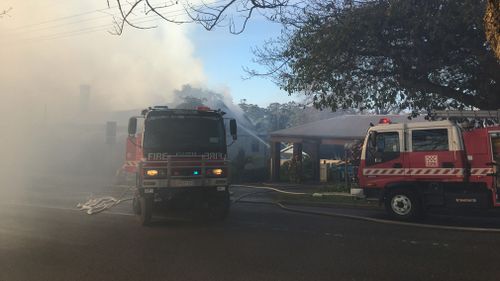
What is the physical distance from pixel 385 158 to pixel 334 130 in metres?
16.1

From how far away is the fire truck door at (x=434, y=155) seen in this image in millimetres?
10344

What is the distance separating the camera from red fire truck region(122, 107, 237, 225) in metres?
9.73

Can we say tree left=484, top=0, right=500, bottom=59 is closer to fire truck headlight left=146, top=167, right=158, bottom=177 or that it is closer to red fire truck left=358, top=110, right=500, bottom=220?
red fire truck left=358, top=110, right=500, bottom=220

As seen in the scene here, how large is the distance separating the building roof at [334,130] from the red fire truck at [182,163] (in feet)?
51.2

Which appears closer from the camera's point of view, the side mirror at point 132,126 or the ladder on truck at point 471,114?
the side mirror at point 132,126

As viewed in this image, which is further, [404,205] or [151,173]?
[404,205]

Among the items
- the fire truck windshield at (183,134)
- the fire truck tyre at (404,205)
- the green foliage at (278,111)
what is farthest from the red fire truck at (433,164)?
the green foliage at (278,111)

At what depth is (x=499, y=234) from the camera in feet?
28.9

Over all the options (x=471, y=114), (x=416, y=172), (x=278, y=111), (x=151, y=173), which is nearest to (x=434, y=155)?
(x=416, y=172)

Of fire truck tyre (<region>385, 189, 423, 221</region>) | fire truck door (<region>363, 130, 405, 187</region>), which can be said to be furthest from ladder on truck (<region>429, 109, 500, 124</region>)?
fire truck tyre (<region>385, 189, 423, 221</region>)

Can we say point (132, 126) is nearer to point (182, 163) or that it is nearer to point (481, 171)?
point (182, 163)

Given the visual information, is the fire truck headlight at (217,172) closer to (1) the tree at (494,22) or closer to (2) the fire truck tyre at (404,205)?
(2) the fire truck tyre at (404,205)

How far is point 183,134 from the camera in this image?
10.4 metres

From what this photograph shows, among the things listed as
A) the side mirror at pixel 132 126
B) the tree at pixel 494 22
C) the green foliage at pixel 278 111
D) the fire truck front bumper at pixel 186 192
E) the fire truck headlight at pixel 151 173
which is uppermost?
the green foliage at pixel 278 111
